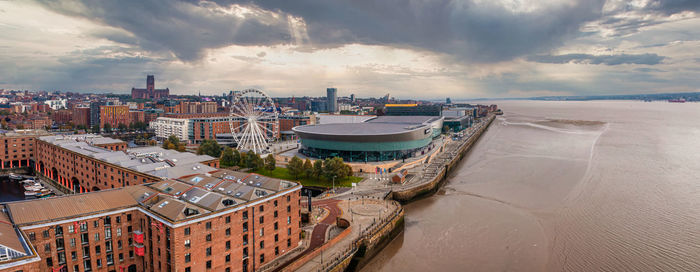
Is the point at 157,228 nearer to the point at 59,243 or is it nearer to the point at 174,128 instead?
the point at 59,243

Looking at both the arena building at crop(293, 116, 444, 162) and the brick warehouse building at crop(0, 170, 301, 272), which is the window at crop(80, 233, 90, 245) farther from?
the arena building at crop(293, 116, 444, 162)

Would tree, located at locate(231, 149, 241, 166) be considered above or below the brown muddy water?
above

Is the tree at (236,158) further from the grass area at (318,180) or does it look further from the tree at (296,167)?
the tree at (296,167)

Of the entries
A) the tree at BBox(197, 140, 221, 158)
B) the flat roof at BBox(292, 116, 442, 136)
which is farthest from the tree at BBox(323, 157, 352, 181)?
the tree at BBox(197, 140, 221, 158)

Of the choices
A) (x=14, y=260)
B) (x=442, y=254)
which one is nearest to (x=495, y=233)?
(x=442, y=254)

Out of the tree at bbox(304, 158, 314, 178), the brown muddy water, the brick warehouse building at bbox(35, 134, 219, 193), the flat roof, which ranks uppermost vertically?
the flat roof

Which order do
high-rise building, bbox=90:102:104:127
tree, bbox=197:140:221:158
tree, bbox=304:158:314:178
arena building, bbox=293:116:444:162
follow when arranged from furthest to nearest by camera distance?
1. high-rise building, bbox=90:102:104:127
2. tree, bbox=197:140:221:158
3. arena building, bbox=293:116:444:162
4. tree, bbox=304:158:314:178

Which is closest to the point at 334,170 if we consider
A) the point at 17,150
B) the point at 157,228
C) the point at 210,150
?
the point at 157,228
